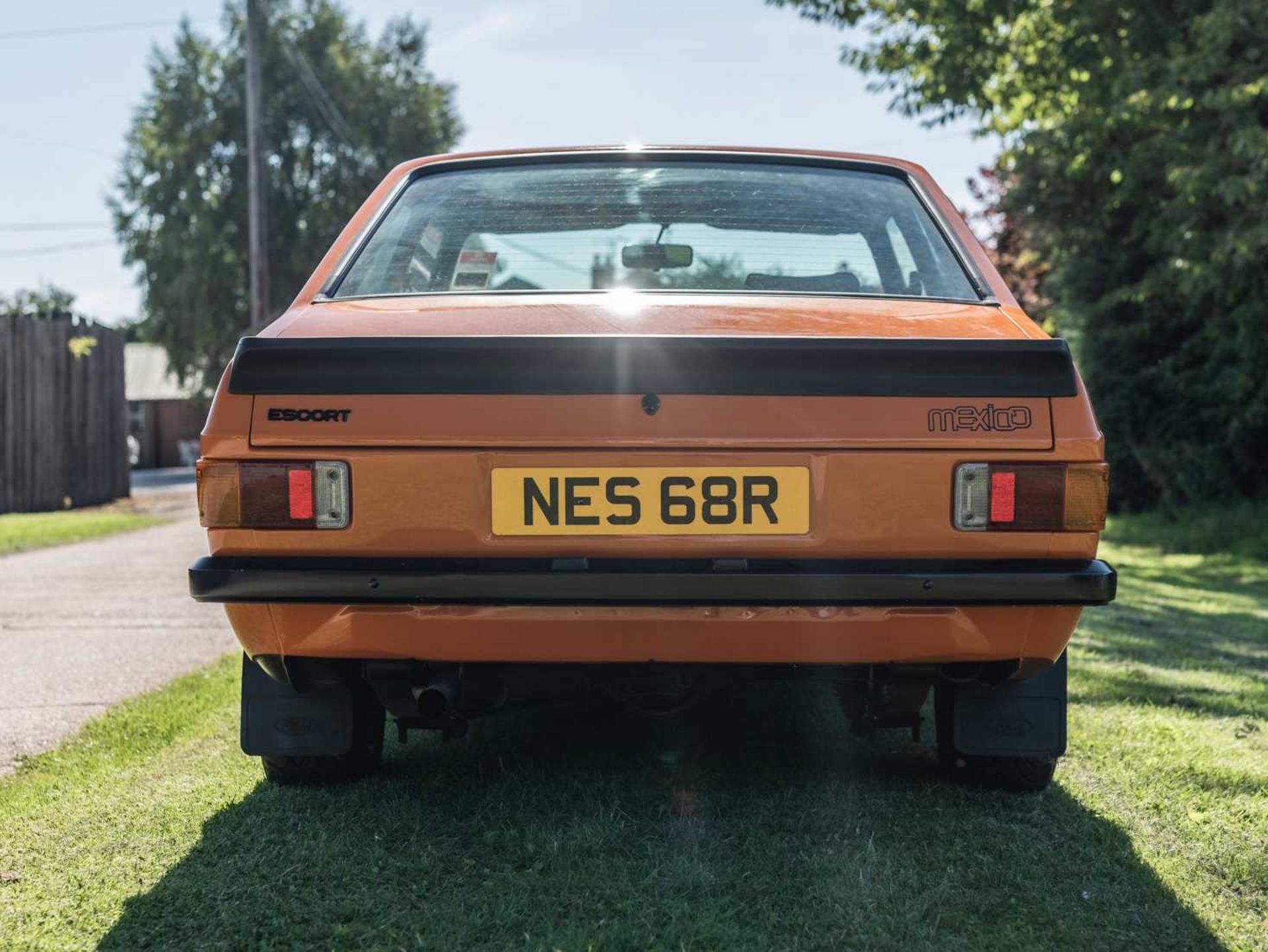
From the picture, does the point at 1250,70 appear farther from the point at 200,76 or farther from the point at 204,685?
the point at 200,76

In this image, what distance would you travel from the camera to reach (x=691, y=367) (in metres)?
2.50

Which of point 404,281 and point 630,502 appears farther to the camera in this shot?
point 404,281

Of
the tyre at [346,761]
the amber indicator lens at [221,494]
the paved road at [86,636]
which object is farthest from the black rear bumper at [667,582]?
the paved road at [86,636]

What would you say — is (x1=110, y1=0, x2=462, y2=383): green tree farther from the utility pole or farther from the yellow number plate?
the yellow number plate

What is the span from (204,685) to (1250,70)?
9.02 metres

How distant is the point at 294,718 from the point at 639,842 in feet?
2.98

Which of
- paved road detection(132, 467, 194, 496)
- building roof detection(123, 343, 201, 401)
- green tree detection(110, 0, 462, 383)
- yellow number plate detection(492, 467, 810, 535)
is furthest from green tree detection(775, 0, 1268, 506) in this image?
building roof detection(123, 343, 201, 401)

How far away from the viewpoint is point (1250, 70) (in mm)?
9688

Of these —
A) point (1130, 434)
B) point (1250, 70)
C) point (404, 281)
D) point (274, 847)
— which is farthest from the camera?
point (1130, 434)

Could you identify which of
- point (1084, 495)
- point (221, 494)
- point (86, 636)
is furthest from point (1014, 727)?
point (86, 636)

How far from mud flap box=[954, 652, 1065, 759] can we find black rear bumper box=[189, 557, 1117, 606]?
0.55 m

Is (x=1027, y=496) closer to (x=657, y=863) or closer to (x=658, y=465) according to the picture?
(x=658, y=465)

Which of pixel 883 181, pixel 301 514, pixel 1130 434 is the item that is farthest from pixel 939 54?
pixel 301 514

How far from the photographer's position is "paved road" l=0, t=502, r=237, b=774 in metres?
4.32
